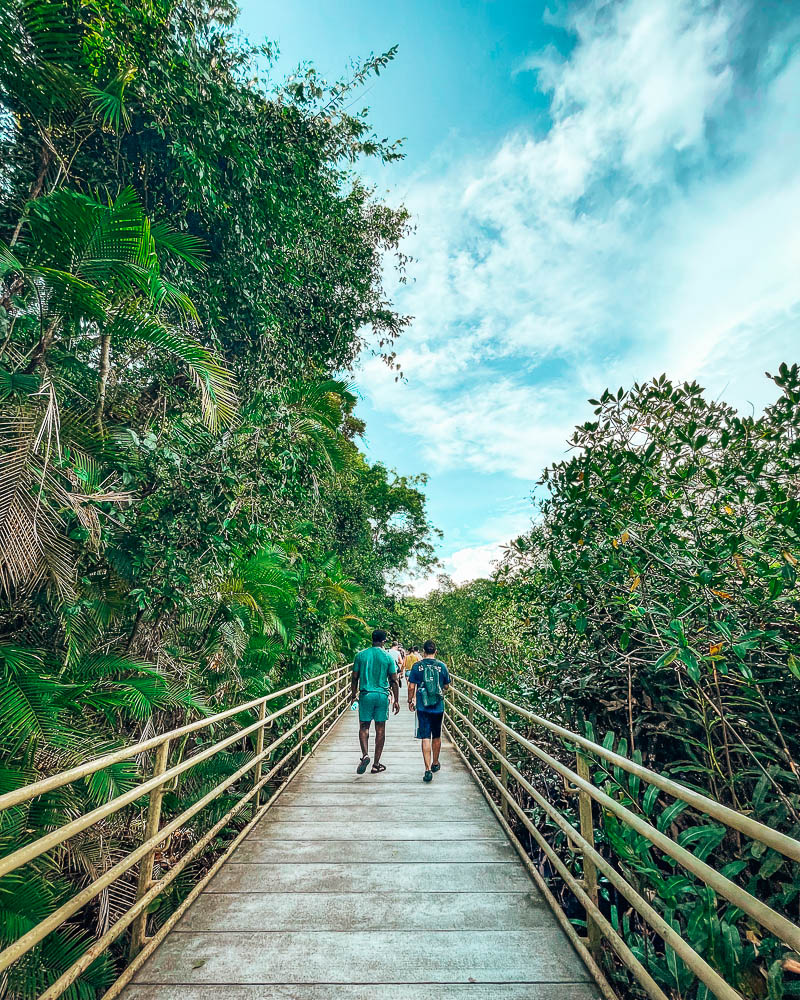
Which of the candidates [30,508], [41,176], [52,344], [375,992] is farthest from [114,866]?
[41,176]

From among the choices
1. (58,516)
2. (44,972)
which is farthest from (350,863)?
(58,516)

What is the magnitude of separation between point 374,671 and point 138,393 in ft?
13.4

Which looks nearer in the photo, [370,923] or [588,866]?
[588,866]

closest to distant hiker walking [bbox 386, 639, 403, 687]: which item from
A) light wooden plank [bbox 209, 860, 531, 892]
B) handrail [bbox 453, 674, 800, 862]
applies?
light wooden plank [bbox 209, 860, 531, 892]

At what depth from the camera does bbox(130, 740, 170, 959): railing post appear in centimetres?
215

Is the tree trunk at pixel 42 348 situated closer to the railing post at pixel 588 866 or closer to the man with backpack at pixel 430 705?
the man with backpack at pixel 430 705

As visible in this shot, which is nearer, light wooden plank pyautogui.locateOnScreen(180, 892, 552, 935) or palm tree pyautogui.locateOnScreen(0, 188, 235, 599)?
light wooden plank pyautogui.locateOnScreen(180, 892, 552, 935)

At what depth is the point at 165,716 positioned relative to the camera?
203 inches

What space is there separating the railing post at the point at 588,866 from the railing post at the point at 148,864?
2000mm

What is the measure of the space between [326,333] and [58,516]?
593 cm

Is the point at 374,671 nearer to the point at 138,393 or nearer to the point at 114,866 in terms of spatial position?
the point at 114,866

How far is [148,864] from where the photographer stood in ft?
7.35

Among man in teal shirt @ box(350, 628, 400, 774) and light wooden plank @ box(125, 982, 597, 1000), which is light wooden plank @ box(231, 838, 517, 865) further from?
man in teal shirt @ box(350, 628, 400, 774)

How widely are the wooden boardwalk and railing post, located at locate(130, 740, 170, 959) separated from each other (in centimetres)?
13
